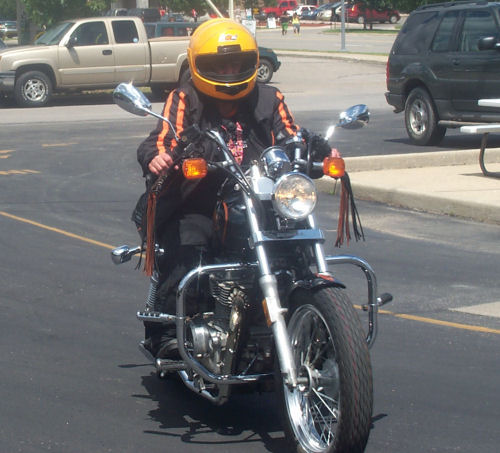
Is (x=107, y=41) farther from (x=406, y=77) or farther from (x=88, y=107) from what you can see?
(x=406, y=77)

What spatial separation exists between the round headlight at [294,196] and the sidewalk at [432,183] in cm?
633

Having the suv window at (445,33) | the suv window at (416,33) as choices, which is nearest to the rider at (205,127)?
the suv window at (445,33)

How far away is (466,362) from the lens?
5.62 metres

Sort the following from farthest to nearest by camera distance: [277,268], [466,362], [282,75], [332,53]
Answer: [332,53] → [282,75] → [466,362] → [277,268]

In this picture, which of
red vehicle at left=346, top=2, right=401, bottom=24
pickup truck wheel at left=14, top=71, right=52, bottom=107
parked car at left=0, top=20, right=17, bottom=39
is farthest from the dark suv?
red vehicle at left=346, top=2, right=401, bottom=24

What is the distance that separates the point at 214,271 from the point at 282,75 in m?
28.0

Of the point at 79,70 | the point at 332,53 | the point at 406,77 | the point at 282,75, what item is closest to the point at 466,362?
the point at 406,77

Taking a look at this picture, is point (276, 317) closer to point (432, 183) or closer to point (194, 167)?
point (194, 167)

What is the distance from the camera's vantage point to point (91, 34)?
78.1ft

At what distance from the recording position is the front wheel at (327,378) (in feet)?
12.3

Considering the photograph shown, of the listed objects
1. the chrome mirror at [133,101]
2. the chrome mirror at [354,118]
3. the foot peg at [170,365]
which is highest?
the chrome mirror at [133,101]

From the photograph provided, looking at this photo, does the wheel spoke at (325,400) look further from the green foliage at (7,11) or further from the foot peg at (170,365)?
the green foliage at (7,11)

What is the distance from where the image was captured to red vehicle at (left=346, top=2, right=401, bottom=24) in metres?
73.4

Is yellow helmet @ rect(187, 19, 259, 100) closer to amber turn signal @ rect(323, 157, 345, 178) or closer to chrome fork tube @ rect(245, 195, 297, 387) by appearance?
amber turn signal @ rect(323, 157, 345, 178)
